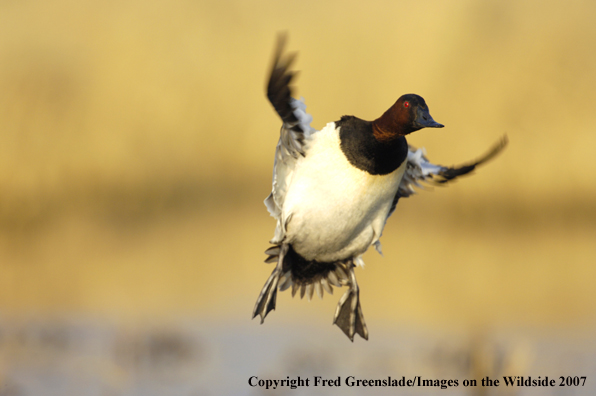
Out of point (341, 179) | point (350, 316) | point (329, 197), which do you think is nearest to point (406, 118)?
point (341, 179)

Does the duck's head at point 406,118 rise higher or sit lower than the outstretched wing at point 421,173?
higher


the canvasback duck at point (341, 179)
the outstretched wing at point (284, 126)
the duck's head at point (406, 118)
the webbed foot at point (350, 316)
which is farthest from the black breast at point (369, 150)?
the webbed foot at point (350, 316)

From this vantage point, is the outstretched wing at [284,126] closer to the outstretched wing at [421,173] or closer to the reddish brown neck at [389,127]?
the reddish brown neck at [389,127]

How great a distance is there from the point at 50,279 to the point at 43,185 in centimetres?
333

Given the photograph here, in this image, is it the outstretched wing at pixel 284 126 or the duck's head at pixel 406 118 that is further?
the duck's head at pixel 406 118

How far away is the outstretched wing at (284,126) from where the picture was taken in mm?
→ 3842

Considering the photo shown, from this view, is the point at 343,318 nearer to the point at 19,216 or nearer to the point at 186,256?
the point at 186,256

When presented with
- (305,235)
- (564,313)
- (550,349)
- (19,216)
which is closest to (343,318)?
(305,235)

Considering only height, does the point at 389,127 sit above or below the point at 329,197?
above

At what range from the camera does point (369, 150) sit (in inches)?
176

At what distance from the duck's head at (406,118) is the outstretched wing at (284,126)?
0.56 metres

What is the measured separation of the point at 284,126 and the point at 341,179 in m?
0.55

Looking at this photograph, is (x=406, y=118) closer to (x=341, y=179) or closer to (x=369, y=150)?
(x=369, y=150)

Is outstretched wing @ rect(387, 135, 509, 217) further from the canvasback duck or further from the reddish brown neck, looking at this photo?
the reddish brown neck
